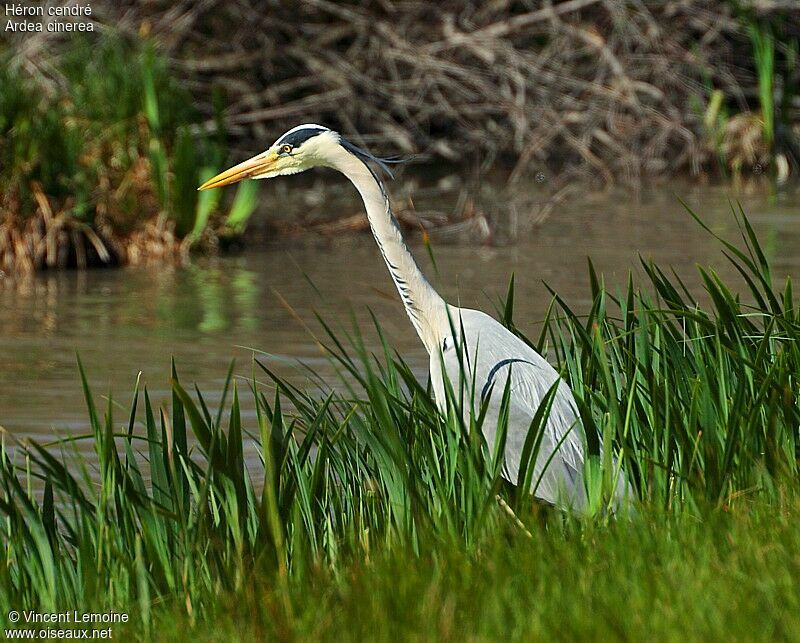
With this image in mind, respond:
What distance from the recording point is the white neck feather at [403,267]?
462cm

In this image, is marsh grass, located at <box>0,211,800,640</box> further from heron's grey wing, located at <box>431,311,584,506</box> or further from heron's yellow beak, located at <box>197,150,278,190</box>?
heron's yellow beak, located at <box>197,150,278,190</box>

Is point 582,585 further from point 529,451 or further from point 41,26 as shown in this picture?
point 41,26

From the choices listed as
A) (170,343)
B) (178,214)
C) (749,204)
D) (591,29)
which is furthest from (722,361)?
(591,29)

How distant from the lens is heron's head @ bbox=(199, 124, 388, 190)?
15.8 feet

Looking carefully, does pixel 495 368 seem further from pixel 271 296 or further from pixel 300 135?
pixel 271 296

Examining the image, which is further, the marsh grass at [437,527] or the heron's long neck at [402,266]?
the heron's long neck at [402,266]

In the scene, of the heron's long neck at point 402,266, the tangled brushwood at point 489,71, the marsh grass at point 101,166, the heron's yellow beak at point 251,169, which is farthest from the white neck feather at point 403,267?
the tangled brushwood at point 489,71

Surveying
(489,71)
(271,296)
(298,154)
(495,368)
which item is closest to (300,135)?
(298,154)

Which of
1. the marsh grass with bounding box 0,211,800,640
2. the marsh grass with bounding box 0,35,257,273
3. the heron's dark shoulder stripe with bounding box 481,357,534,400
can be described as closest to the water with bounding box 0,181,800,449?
the marsh grass with bounding box 0,35,257,273

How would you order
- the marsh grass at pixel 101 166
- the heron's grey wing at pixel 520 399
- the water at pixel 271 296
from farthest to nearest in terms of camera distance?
the marsh grass at pixel 101 166 → the water at pixel 271 296 → the heron's grey wing at pixel 520 399

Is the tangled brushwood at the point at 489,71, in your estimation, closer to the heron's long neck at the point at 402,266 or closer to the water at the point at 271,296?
the water at the point at 271,296

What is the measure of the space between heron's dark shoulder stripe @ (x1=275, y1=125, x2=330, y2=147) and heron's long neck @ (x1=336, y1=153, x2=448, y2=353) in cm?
23

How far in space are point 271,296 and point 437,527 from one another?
6509 mm

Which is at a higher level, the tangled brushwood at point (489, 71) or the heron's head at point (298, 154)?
the tangled brushwood at point (489, 71)
